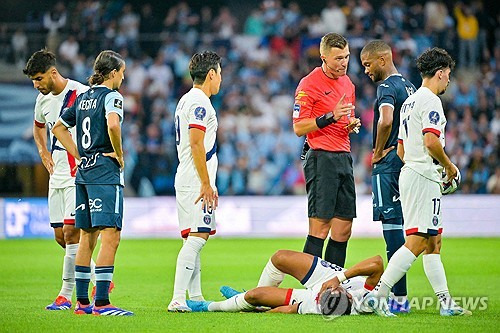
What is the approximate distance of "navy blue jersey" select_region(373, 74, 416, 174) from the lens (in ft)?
28.9

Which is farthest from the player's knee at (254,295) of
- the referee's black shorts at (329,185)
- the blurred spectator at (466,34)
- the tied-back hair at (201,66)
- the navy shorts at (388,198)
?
the blurred spectator at (466,34)

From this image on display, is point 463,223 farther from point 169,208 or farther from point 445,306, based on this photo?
point 445,306

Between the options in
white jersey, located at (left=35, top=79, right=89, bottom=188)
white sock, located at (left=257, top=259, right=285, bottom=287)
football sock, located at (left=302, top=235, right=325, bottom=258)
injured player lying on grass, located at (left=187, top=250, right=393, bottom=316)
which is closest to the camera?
injured player lying on grass, located at (left=187, top=250, right=393, bottom=316)

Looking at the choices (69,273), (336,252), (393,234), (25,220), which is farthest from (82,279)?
(25,220)

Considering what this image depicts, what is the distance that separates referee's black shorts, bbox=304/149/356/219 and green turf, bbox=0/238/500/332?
1.21 m

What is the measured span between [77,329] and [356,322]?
7.44 feet

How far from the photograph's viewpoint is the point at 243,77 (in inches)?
975

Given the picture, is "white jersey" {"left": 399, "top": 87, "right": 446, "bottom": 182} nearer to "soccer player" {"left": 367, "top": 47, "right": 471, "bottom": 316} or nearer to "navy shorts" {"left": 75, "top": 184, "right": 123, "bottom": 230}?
"soccer player" {"left": 367, "top": 47, "right": 471, "bottom": 316}

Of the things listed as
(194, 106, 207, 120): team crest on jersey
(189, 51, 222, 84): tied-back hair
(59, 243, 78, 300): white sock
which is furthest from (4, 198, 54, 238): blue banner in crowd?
(194, 106, 207, 120): team crest on jersey

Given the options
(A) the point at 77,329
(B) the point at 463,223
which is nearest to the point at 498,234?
(B) the point at 463,223

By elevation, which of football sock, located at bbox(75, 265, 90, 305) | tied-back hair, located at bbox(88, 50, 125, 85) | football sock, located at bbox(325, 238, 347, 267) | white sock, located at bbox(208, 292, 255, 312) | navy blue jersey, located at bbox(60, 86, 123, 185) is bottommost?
white sock, located at bbox(208, 292, 255, 312)

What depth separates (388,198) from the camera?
8.92 m

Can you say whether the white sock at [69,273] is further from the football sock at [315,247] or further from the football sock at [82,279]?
the football sock at [315,247]

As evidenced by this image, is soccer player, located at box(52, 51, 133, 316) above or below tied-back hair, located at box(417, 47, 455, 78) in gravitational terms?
below
